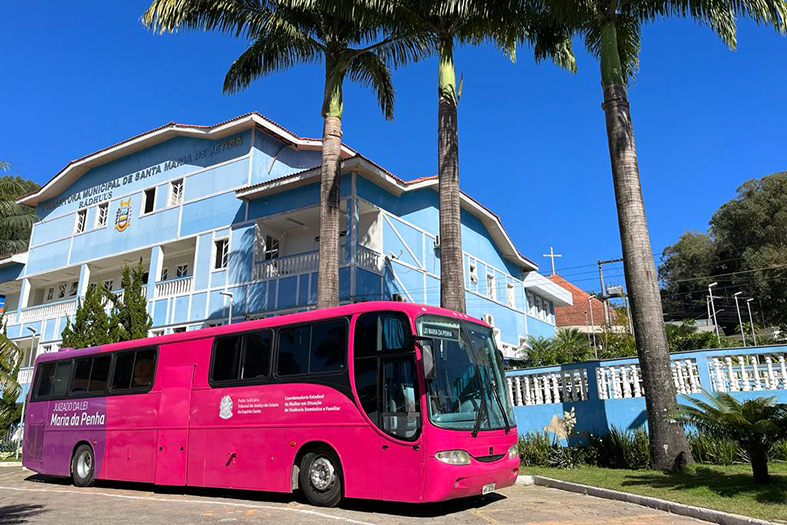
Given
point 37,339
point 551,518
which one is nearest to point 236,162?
point 37,339

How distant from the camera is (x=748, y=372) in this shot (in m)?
12.2

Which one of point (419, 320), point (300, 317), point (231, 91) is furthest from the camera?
point (231, 91)

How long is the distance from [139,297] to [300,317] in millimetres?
14213

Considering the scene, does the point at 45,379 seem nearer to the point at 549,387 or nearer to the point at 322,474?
the point at 322,474

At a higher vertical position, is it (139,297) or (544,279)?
(544,279)

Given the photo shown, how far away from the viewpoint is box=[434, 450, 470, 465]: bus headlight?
314 inches

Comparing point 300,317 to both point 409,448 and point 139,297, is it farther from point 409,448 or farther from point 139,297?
point 139,297

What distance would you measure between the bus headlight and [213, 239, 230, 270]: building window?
1718 cm

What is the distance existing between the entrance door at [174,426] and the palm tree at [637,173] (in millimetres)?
8726

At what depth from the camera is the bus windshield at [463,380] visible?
8328 millimetres

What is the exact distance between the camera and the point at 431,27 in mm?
15320

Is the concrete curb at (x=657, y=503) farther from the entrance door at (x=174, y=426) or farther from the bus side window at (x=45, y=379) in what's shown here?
the bus side window at (x=45, y=379)

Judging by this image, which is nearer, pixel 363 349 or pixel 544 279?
Result: pixel 363 349

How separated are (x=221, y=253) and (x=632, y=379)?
16585mm
